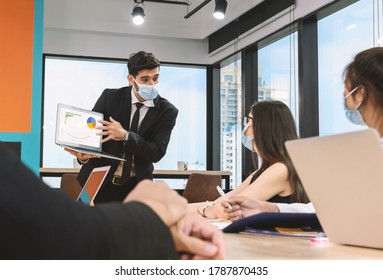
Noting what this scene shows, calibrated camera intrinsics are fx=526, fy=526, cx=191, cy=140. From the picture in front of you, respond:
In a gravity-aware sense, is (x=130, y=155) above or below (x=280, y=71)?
below

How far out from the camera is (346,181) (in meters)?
0.93

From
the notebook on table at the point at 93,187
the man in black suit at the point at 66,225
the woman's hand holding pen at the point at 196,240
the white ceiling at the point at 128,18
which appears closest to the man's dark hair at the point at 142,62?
the notebook on table at the point at 93,187

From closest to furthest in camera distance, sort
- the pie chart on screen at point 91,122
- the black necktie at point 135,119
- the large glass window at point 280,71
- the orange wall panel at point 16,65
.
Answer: the pie chart on screen at point 91,122
the black necktie at point 135,119
the orange wall panel at point 16,65
the large glass window at point 280,71

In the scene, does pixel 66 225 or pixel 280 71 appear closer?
pixel 66 225

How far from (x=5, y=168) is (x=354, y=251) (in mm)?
690

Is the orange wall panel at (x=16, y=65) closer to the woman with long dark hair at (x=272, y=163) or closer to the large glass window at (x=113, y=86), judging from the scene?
the woman with long dark hair at (x=272, y=163)

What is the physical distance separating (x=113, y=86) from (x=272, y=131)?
5.55m

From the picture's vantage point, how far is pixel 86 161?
2822 mm

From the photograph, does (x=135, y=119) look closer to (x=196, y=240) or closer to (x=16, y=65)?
(x=16, y=65)

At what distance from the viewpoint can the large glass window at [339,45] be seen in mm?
4926

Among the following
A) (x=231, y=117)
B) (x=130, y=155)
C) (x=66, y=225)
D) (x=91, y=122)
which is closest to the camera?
(x=66, y=225)

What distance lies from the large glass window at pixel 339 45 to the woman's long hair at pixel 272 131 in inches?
102

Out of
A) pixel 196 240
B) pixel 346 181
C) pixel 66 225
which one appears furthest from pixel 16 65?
pixel 66 225
